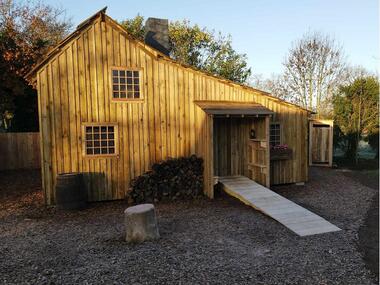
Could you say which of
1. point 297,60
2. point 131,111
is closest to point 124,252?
point 131,111

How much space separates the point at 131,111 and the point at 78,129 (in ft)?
4.95

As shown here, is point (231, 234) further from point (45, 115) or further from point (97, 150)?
point (45, 115)

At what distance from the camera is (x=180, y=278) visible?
12.7 ft

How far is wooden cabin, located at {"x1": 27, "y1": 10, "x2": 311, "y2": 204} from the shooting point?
293 inches

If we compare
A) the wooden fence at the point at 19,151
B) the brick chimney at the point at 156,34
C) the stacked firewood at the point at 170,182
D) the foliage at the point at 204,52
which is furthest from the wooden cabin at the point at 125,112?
the foliage at the point at 204,52

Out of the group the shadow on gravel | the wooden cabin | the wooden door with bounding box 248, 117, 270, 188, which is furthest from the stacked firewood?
the shadow on gravel

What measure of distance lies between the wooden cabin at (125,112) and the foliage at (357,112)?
812 centimetres

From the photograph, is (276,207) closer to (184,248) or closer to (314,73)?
(184,248)

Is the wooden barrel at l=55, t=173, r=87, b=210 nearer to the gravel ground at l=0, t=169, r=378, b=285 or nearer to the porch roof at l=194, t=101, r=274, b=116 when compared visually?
the gravel ground at l=0, t=169, r=378, b=285

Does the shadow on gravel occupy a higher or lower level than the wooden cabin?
lower

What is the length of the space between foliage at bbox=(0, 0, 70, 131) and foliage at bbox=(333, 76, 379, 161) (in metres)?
16.5

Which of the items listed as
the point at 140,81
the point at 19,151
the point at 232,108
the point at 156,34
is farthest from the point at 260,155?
the point at 19,151

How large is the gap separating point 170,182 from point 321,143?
32.0 ft

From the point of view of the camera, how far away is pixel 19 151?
13703 mm
